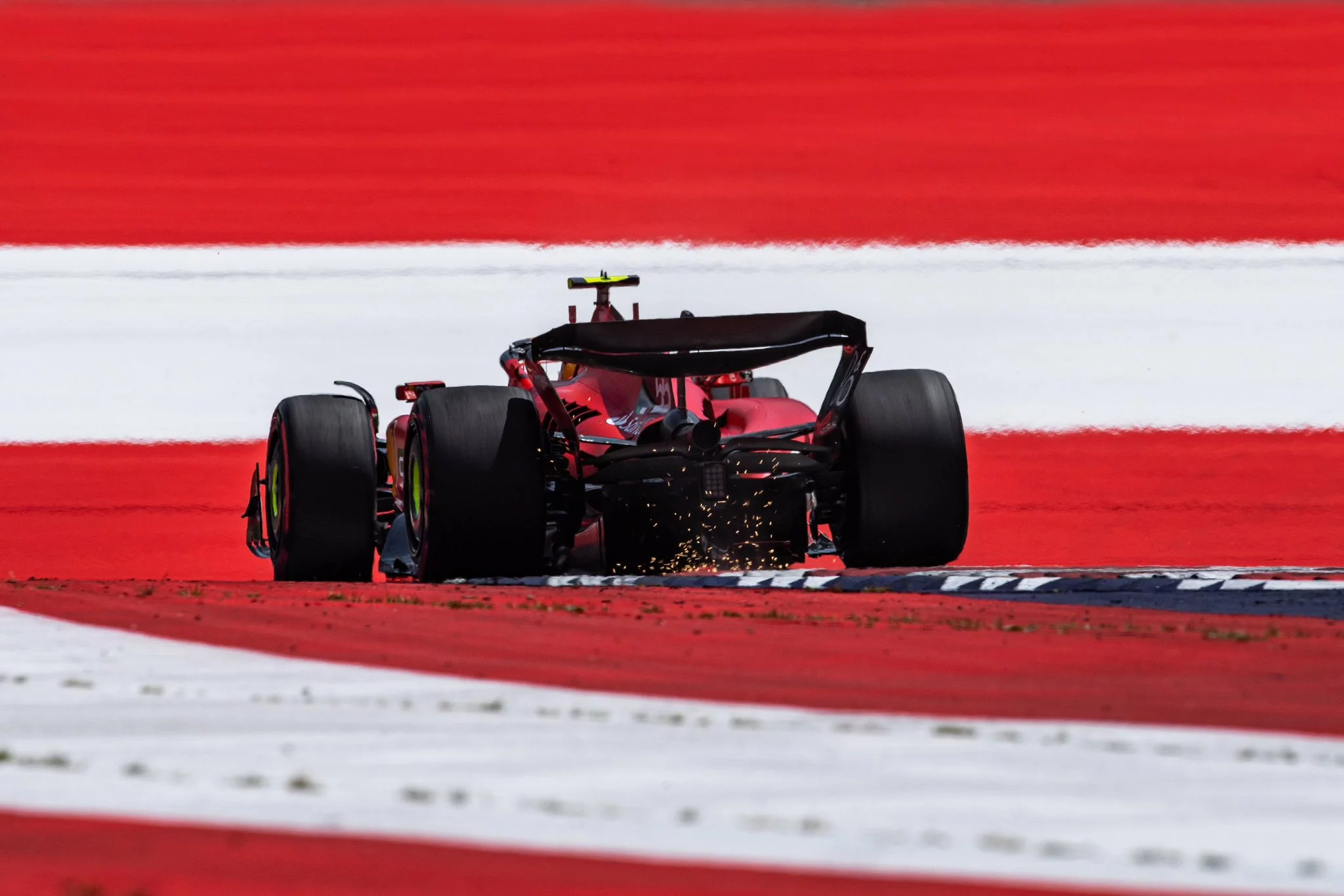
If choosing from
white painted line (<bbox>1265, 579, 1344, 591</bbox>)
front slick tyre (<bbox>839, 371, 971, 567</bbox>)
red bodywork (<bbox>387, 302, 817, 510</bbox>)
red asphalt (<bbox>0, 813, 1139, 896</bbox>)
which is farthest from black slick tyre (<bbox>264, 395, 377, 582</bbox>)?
red asphalt (<bbox>0, 813, 1139, 896</bbox>)

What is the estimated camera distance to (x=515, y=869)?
2.56 meters

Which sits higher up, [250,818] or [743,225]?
[743,225]

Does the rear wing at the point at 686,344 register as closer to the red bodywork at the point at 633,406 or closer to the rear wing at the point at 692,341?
the rear wing at the point at 692,341

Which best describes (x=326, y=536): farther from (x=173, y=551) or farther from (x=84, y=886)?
(x=84, y=886)

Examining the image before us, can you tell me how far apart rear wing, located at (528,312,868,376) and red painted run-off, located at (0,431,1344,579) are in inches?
157

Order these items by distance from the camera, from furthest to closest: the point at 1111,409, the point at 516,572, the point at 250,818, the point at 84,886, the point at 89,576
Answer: the point at 1111,409, the point at 89,576, the point at 516,572, the point at 250,818, the point at 84,886

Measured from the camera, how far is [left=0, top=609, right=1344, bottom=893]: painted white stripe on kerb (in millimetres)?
2670

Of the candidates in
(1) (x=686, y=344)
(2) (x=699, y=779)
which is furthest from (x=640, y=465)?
(2) (x=699, y=779)

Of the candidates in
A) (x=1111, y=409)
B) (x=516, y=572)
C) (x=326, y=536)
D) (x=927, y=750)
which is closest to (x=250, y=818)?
(x=927, y=750)

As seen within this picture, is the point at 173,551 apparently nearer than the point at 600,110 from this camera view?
Yes

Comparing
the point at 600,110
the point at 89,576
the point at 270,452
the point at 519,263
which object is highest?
the point at 600,110

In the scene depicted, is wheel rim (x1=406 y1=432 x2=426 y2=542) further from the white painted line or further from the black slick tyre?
the white painted line

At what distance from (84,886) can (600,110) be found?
1071 centimetres

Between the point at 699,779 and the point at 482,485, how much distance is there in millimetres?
3950
